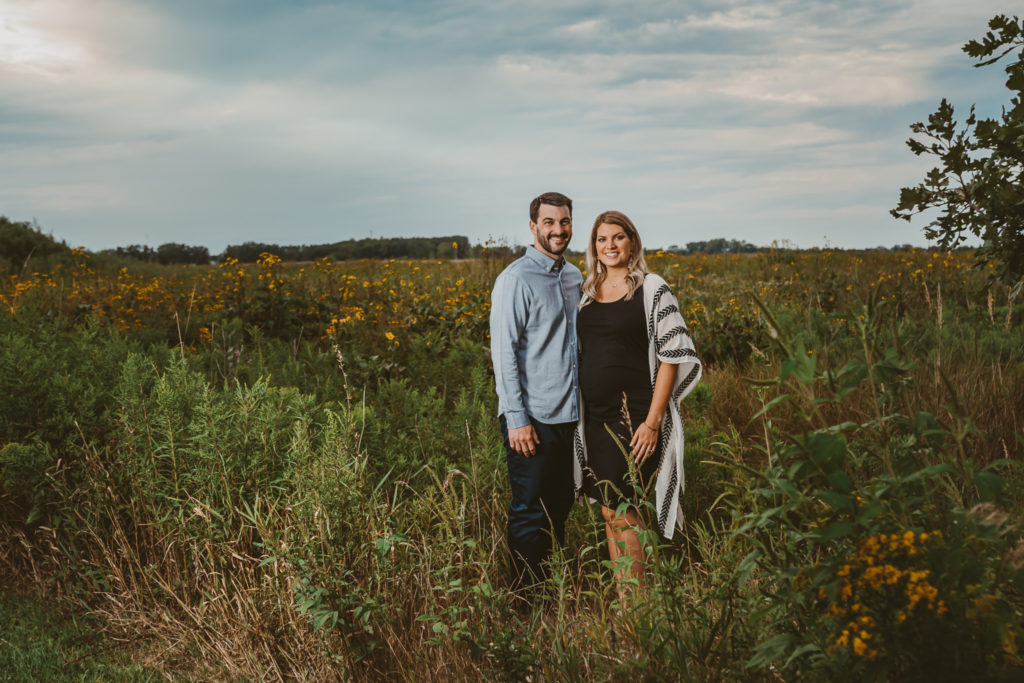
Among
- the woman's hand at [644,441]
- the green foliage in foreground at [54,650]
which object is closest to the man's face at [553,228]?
the woman's hand at [644,441]

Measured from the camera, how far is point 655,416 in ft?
11.3

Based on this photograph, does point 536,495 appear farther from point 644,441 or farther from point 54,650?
point 54,650

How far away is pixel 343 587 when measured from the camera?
296cm

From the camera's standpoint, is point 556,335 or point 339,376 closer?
point 556,335

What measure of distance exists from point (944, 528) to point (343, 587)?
7.00 feet

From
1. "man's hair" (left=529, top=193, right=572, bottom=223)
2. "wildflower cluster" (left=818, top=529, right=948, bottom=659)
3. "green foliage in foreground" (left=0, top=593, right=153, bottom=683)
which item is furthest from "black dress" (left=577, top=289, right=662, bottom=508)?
"green foliage in foreground" (left=0, top=593, right=153, bottom=683)

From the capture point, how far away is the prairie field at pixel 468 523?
174cm

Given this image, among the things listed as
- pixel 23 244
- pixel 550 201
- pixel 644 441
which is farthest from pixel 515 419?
pixel 23 244

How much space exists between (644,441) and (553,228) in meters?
1.15

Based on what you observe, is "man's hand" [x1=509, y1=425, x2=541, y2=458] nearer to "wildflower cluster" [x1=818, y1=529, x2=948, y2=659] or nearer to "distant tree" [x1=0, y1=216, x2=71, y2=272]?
"wildflower cluster" [x1=818, y1=529, x2=948, y2=659]

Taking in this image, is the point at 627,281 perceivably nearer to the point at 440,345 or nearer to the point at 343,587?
the point at 343,587

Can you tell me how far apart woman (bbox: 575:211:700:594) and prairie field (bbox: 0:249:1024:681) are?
25 centimetres

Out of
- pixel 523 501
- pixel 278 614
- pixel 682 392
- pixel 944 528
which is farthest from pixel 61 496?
pixel 944 528

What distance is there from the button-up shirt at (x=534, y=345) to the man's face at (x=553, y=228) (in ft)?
0.20
